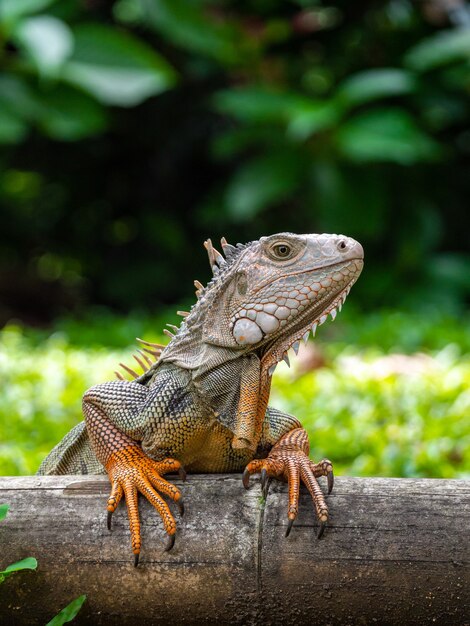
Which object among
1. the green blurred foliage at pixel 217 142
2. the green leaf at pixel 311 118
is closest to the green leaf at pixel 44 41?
the green blurred foliage at pixel 217 142

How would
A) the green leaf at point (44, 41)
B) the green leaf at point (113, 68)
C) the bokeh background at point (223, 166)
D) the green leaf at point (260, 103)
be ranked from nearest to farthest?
the bokeh background at point (223, 166), the green leaf at point (44, 41), the green leaf at point (113, 68), the green leaf at point (260, 103)

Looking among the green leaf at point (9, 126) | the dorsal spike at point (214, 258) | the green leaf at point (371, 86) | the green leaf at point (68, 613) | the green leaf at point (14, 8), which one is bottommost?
the green leaf at point (68, 613)

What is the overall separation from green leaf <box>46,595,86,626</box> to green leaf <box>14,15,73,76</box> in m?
7.31

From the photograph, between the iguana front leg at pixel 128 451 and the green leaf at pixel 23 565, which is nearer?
the green leaf at pixel 23 565

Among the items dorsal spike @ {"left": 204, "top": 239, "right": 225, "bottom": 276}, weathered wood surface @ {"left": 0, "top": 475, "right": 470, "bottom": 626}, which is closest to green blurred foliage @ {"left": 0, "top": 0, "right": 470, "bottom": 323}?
dorsal spike @ {"left": 204, "top": 239, "right": 225, "bottom": 276}

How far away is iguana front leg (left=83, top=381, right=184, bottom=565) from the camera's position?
104 inches

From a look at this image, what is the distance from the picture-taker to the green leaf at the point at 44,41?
896cm

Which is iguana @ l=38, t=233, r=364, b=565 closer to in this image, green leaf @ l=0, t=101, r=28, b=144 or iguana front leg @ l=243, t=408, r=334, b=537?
iguana front leg @ l=243, t=408, r=334, b=537

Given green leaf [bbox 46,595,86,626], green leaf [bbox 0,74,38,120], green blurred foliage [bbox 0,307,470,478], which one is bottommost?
green leaf [bbox 46,595,86,626]

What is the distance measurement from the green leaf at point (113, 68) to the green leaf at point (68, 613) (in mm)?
7834

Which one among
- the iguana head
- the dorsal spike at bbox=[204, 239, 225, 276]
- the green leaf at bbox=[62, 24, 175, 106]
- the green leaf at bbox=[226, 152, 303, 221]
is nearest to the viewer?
the iguana head

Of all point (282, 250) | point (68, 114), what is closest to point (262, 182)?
point (68, 114)

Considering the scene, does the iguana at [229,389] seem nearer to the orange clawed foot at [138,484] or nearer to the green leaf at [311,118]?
the orange clawed foot at [138,484]

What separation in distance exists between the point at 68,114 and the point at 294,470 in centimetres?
791
